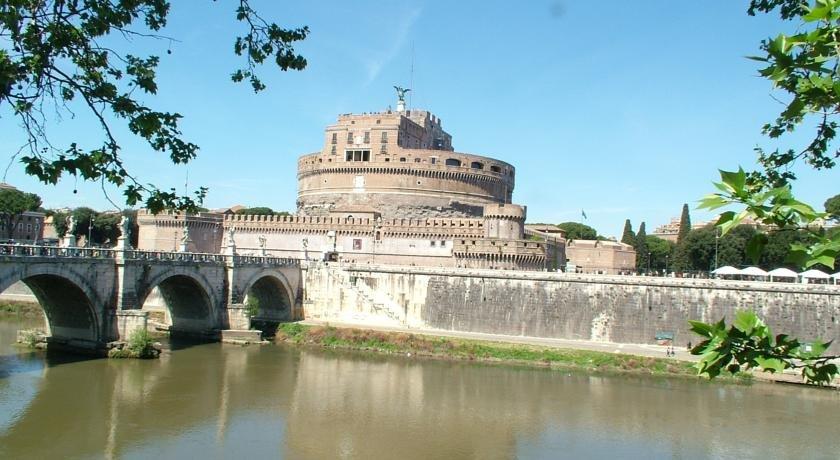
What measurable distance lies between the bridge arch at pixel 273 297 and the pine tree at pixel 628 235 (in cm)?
3917

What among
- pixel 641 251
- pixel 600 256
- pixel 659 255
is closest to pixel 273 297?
pixel 600 256

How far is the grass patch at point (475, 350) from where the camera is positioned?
29.5 metres

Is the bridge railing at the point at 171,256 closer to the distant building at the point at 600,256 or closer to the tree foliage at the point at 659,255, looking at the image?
the distant building at the point at 600,256

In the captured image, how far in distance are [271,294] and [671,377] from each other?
2197 centimetres

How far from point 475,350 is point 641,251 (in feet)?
133

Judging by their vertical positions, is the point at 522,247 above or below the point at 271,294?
above

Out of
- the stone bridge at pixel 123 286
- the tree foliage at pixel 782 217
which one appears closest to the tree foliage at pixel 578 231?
the stone bridge at pixel 123 286

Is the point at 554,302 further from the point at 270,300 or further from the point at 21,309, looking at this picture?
the point at 21,309

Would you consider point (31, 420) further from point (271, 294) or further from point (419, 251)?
point (419, 251)

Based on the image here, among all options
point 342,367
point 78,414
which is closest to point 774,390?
point 342,367

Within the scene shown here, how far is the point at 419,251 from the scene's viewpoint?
46.9 metres

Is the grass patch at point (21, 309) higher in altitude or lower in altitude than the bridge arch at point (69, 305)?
lower

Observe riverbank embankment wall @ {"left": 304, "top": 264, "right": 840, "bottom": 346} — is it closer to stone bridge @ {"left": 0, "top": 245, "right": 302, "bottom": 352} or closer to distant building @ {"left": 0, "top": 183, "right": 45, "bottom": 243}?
stone bridge @ {"left": 0, "top": 245, "right": 302, "bottom": 352}

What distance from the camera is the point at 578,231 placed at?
77.1m
